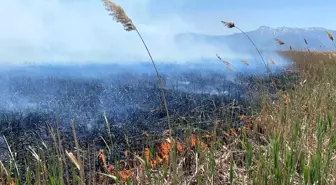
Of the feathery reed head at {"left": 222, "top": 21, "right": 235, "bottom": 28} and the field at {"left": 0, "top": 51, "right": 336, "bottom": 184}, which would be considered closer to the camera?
the field at {"left": 0, "top": 51, "right": 336, "bottom": 184}

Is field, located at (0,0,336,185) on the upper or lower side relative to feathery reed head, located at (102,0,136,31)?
lower

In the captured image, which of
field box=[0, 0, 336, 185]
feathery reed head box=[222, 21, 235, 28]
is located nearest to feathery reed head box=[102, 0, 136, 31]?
field box=[0, 0, 336, 185]

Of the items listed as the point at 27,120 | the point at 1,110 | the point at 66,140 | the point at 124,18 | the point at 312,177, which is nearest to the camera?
the point at 124,18

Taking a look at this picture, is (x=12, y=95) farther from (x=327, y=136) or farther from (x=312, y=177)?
(x=312, y=177)

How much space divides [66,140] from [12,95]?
2.55 metres

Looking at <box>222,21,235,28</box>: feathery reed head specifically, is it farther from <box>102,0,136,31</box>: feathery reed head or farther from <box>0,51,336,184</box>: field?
<box>102,0,136,31</box>: feathery reed head

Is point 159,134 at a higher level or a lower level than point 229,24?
lower

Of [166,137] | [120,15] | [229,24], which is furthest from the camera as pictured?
[229,24]

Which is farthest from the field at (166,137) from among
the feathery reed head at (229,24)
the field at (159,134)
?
the feathery reed head at (229,24)

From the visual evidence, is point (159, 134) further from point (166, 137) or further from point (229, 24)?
point (229, 24)

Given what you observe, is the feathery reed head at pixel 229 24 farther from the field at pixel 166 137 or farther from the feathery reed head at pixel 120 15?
the feathery reed head at pixel 120 15

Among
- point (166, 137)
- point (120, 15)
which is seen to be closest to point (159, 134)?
point (166, 137)

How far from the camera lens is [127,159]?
3648mm

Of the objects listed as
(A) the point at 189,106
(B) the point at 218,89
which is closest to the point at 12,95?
(A) the point at 189,106
